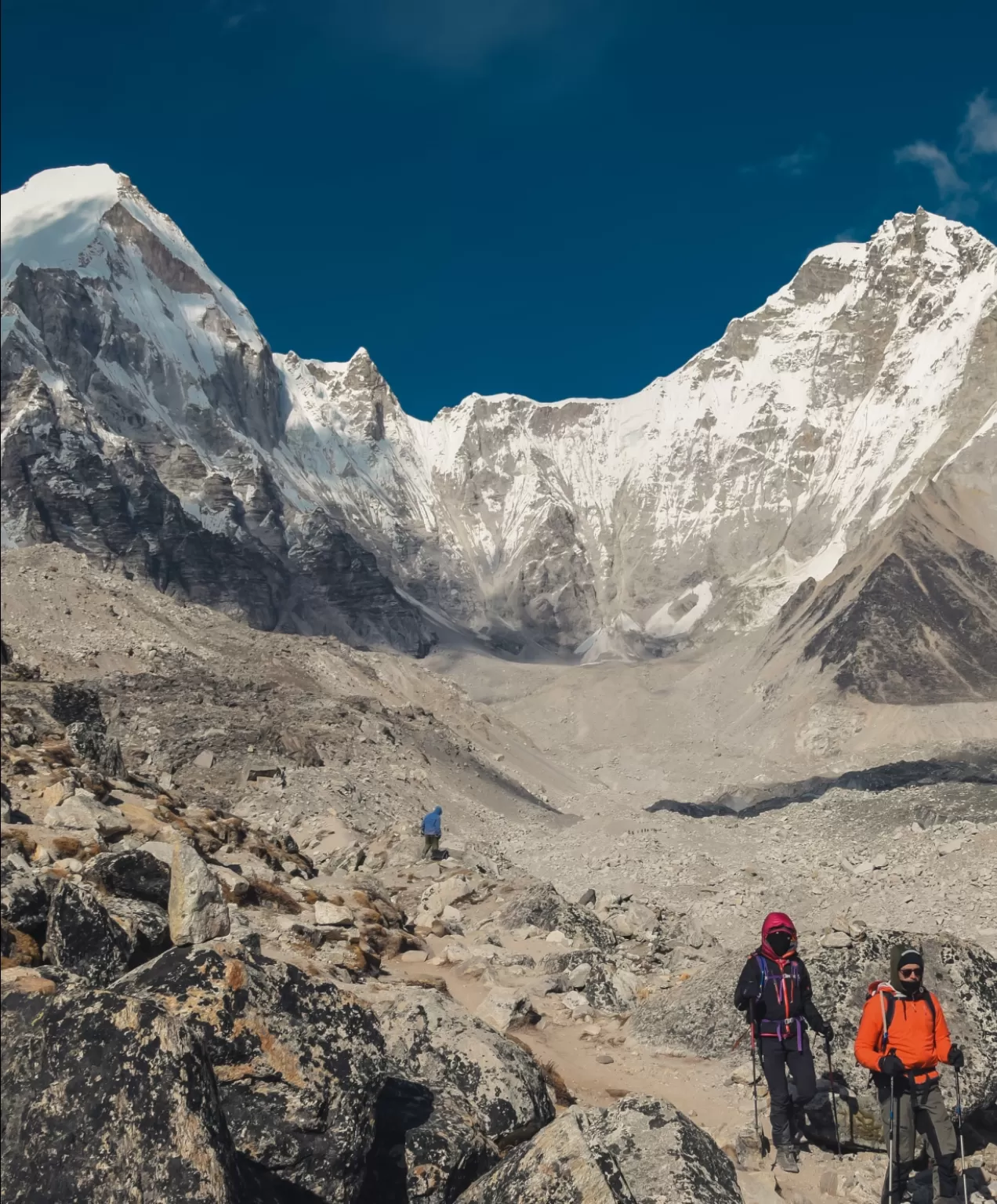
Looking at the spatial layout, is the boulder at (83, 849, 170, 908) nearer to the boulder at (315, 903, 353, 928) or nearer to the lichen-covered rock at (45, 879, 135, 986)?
the lichen-covered rock at (45, 879, 135, 986)

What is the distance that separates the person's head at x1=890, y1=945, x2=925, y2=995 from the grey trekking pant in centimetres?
64

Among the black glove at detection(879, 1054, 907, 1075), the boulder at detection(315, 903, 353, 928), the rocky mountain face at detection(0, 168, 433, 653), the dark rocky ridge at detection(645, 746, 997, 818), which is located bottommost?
the black glove at detection(879, 1054, 907, 1075)

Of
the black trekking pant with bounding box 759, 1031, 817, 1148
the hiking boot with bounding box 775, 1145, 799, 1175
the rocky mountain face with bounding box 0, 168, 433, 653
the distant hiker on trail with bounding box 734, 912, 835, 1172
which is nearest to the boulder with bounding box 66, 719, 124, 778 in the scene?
the distant hiker on trail with bounding box 734, 912, 835, 1172

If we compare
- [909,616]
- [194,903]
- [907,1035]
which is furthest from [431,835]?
[909,616]

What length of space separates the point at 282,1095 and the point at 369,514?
605ft

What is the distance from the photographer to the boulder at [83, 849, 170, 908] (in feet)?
28.9

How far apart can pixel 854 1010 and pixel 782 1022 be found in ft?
5.46

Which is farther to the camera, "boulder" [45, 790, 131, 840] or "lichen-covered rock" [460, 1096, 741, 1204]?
"boulder" [45, 790, 131, 840]

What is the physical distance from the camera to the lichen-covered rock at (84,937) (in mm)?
6832

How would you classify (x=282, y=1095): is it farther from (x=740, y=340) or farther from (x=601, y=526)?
(x=740, y=340)

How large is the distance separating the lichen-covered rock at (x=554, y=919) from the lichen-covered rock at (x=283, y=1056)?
28.1 feet

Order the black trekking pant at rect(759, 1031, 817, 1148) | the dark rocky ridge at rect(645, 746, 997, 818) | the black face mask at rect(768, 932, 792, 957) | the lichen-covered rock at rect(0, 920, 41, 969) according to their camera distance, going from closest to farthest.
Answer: the lichen-covered rock at rect(0, 920, 41, 969) → the black trekking pant at rect(759, 1031, 817, 1148) → the black face mask at rect(768, 932, 792, 957) → the dark rocky ridge at rect(645, 746, 997, 818)

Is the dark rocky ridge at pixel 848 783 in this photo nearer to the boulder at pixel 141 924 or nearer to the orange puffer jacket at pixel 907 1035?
the boulder at pixel 141 924

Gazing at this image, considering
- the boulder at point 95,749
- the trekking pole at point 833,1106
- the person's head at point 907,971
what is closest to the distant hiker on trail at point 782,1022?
the trekking pole at point 833,1106
